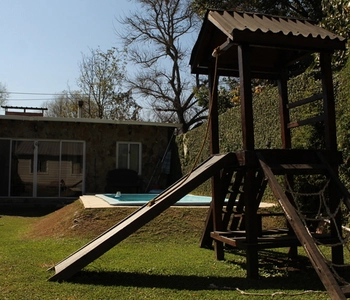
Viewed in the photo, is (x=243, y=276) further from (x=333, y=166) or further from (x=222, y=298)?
(x=333, y=166)

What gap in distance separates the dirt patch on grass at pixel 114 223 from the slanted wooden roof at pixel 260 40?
2595 millimetres

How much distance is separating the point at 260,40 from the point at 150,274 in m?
2.67

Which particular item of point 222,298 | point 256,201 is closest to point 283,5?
point 256,201

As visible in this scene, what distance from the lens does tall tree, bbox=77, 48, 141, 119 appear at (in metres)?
25.3

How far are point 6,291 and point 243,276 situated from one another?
2289mm

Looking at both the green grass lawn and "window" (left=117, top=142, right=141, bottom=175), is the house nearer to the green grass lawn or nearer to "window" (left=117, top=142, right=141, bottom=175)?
"window" (left=117, top=142, right=141, bottom=175)

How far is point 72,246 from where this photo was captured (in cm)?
586

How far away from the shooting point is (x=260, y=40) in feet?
14.0

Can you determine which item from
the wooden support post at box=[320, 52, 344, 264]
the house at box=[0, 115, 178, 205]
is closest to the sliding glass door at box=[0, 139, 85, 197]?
the house at box=[0, 115, 178, 205]

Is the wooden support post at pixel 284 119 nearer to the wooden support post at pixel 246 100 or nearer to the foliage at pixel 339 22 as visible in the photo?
the wooden support post at pixel 246 100

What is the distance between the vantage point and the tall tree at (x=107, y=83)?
83.0ft

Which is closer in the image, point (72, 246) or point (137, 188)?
point (72, 246)

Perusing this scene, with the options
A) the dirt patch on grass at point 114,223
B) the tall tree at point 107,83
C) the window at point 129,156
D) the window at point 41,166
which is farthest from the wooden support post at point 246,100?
the tall tree at point 107,83

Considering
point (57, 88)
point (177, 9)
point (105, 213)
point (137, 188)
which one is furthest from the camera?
point (57, 88)
